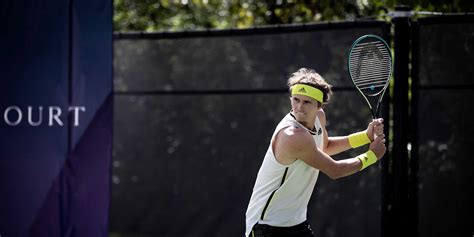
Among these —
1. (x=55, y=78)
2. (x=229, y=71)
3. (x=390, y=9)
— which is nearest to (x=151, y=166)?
(x=229, y=71)

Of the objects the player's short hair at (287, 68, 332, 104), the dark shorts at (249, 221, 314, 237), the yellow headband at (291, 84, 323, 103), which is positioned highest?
the player's short hair at (287, 68, 332, 104)

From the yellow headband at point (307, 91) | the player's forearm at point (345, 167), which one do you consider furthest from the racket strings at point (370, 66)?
the player's forearm at point (345, 167)

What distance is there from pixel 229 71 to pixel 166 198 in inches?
48.9

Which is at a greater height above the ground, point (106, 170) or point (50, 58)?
point (50, 58)

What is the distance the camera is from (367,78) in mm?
4926

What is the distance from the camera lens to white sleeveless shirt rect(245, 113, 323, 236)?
449 centimetres

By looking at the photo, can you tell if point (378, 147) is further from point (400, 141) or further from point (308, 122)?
point (400, 141)

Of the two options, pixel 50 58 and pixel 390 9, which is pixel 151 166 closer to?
pixel 50 58

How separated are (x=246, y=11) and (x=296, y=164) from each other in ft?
14.2

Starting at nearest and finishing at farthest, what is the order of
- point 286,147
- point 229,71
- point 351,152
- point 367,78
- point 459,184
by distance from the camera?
1. point 286,147
2. point 367,78
3. point 459,184
4. point 351,152
5. point 229,71

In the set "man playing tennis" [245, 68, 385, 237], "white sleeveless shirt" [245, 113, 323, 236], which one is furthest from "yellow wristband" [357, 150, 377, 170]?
"white sleeveless shirt" [245, 113, 323, 236]

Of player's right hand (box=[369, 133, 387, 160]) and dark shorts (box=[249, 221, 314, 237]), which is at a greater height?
player's right hand (box=[369, 133, 387, 160])

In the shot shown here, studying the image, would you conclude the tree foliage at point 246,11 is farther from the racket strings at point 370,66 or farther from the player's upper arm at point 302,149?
the player's upper arm at point 302,149

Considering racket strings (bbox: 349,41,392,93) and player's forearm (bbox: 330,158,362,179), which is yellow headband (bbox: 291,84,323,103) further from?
racket strings (bbox: 349,41,392,93)
